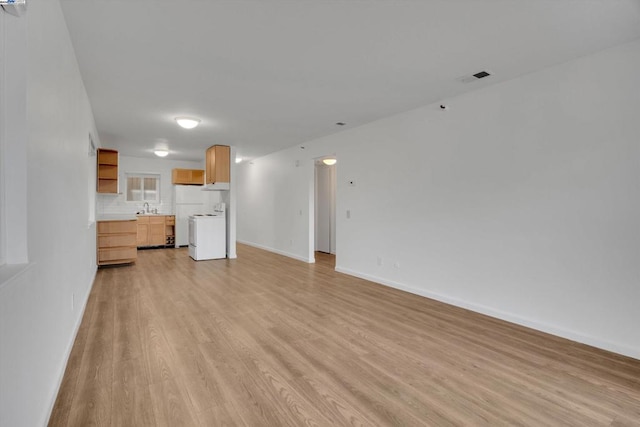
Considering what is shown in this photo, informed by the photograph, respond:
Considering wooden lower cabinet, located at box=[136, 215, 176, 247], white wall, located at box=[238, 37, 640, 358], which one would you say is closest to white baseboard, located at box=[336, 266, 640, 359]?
white wall, located at box=[238, 37, 640, 358]

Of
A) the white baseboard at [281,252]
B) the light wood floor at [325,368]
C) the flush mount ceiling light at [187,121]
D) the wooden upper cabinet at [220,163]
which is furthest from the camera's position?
the wooden upper cabinet at [220,163]

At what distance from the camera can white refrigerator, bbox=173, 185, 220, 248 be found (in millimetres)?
9188

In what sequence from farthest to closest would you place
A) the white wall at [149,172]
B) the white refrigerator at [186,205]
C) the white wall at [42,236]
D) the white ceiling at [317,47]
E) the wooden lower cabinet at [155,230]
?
the white refrigerator at [186,205] → the white wall at [149,172] → the wooden lower cabinet at [155,230] → the white ceiling at [317,47] → the white wall at [42,236]

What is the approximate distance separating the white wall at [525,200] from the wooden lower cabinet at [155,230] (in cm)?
626

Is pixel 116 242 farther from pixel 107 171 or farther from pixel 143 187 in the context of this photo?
pixel 143 187

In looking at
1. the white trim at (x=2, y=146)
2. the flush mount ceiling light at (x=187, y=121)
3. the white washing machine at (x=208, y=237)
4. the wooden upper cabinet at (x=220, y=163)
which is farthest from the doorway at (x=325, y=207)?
the white trim at (x=2, y=146)

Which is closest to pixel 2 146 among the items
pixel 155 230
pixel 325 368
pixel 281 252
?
pixel 325 368

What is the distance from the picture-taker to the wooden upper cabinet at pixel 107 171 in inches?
245

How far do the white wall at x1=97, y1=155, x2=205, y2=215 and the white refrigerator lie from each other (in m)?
0.47

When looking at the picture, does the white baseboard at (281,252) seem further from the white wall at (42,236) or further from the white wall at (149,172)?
the white wall at (42,236)

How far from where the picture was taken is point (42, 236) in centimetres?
177

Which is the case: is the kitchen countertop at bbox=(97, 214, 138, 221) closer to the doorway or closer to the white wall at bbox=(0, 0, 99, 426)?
the white wall at bbox=(0, 0, 99, 426)

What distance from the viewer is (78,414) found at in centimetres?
187

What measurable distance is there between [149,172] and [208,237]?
3850mm
